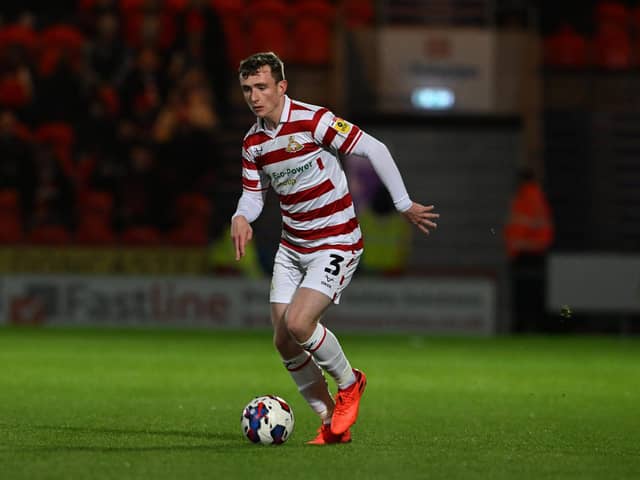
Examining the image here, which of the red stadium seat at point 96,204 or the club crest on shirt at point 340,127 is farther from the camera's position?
the red stadium seat at point 96,204

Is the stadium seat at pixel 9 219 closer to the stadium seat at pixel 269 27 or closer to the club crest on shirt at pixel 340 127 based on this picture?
the stadium seat at pixel 269 27

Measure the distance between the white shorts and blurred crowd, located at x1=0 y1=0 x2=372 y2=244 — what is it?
34.6ft

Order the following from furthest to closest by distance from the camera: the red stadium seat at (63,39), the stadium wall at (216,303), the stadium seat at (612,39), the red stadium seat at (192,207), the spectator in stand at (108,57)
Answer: the stadium seat at (612,39) < the red stadium seat at (63,39) < the spectator in stand at (108,57) < the red stadium seat at (192,207) < the stadium wall at (216,303)

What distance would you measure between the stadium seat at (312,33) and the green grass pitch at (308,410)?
21.9ft

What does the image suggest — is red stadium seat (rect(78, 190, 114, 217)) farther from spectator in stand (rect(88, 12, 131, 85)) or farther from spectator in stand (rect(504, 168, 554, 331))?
spectator in stand (rect(504, 168, 554, 331))

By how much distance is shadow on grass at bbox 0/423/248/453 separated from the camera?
6.83 meters

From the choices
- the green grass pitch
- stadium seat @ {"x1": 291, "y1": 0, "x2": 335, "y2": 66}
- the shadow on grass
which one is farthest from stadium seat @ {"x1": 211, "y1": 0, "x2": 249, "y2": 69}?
the shadow on grass

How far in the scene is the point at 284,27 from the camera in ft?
70.3

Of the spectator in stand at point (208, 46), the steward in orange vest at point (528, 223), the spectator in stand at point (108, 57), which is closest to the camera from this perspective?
the steward in orange vest at point (528, 223)

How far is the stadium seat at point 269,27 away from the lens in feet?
68.4

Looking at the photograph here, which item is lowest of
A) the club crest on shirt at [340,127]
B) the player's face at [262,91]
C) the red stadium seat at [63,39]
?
the club crest on shirt at [340,127]

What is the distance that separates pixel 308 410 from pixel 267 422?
2074mm

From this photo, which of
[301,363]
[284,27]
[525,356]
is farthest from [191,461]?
[284,27]

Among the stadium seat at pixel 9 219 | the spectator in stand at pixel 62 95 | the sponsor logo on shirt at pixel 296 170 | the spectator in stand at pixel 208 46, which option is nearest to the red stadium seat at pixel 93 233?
the stadium seat at pixel 9 219
